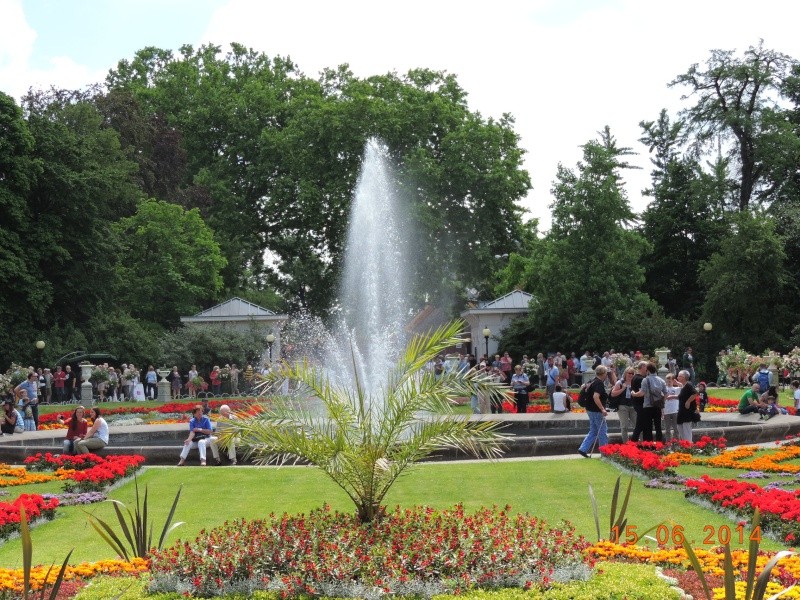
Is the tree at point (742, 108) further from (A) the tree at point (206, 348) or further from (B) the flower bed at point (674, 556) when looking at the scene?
(B) the flower bed at point (674, 556)

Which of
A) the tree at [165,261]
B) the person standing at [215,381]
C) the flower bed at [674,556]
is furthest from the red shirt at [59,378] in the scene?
the flower bed at [674,556]

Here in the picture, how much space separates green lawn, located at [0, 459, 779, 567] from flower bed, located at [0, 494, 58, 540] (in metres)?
0.15

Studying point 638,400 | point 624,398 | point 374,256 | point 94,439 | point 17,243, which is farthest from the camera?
point 374,256

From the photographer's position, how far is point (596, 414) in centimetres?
1670

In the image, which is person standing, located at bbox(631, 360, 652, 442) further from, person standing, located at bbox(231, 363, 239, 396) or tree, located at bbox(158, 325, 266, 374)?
tree, located at bbox(158, 325, 266, 374)

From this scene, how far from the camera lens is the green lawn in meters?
10.8

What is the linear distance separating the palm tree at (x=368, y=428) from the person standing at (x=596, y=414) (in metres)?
7.20

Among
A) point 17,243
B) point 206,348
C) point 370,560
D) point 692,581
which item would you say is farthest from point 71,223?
point 692,581

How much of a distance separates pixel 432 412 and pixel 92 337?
109 feet

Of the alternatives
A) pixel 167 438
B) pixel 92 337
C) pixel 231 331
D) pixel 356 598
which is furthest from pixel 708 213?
pixel 356 598

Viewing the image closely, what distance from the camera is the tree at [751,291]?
41.9 m

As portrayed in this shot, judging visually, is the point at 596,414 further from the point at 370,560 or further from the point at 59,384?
the point at 59,384

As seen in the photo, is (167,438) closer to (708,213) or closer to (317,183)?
(317,183)

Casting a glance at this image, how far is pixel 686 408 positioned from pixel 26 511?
9935 millimetres
